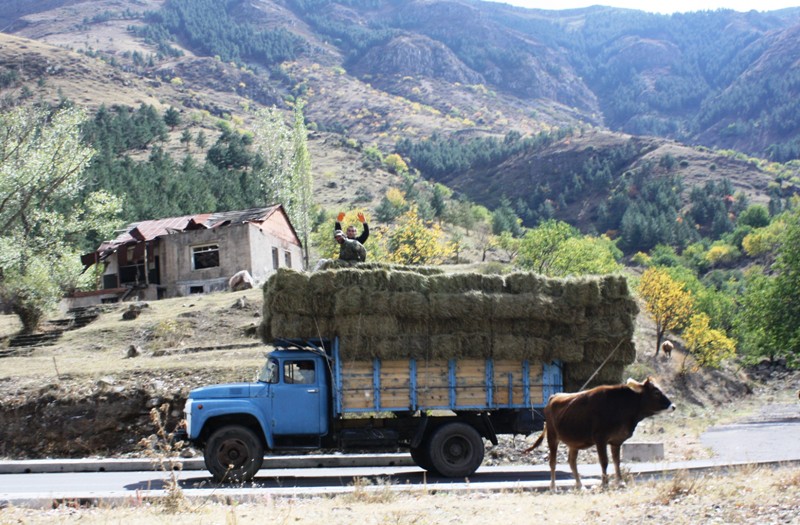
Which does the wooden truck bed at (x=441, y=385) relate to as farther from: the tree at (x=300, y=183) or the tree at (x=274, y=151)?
the tree at (x=274, y=151)

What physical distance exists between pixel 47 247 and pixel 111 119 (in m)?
92.2

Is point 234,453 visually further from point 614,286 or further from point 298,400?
point 614,286

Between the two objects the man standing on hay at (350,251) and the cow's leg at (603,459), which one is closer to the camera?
the cow's leg at (603,459)

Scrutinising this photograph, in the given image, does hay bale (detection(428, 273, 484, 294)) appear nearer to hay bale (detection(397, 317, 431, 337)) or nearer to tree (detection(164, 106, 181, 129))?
hay bale (detection(397, 317, 431, 337))

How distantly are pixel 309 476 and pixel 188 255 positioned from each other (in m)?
37.0

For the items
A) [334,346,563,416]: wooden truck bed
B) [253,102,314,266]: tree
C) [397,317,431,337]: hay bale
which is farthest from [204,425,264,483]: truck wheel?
[253,102,314,266]: tree

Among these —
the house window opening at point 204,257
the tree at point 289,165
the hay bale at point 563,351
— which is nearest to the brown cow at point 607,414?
the hay bale at point 563,351

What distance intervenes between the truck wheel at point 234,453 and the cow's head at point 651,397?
6.99 m

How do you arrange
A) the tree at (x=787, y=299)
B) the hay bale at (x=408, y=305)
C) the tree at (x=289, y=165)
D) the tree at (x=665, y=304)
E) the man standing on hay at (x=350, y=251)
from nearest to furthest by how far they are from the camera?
the hay bale at (x=408, y=305) → the man standing on hay at (x=350, y=251) → the tree at (x=787, y=299) → the tree at (x=665, y=304) → the tree at (x=289, y=165)

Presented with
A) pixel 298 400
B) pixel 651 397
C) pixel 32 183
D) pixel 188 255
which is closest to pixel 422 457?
pixel 298 400

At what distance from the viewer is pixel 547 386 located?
15.7 meters

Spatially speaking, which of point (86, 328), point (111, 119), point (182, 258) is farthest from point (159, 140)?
point (86, 328)

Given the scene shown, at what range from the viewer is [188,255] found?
49.8 metres

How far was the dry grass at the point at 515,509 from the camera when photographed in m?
9.08
